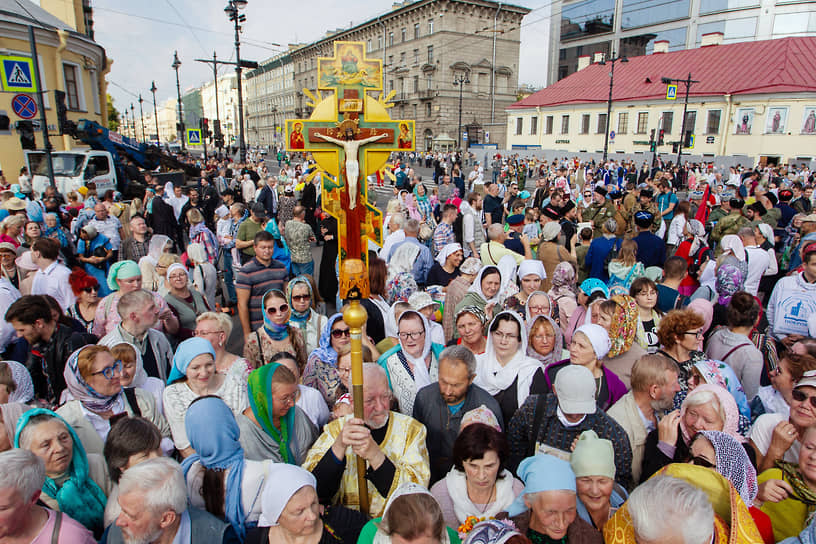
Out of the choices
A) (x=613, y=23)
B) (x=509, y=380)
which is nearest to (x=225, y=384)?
(x=509, y=380)

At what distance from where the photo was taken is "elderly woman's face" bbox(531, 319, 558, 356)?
3.99m

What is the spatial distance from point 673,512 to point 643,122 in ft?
144

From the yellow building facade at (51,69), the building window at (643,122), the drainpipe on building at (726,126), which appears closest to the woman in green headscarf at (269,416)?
the yellow building facade at (51,69)

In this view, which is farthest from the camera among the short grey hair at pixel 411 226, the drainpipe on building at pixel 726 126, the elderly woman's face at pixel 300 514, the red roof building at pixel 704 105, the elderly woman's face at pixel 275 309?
the drainpipe on building at pixel 726 126

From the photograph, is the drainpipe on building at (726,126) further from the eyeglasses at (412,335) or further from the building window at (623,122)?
the eyeglasses at (412,335)

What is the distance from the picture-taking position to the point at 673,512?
1937 mm

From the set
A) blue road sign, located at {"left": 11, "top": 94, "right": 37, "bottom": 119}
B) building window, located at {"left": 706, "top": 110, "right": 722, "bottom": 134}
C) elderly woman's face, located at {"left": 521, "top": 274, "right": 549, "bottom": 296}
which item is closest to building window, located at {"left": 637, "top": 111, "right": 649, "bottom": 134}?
building window, located at {"left": 706, "top": 110, "right": 722, "bottom": 134}

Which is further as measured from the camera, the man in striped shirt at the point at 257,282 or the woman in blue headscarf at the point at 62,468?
the man in striped shirt at the point at 257,282

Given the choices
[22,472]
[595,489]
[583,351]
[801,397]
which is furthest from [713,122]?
[22,472]

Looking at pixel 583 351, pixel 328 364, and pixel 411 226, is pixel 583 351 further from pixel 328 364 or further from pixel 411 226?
pixel 411 226

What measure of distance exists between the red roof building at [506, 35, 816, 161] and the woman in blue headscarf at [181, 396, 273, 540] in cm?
3942

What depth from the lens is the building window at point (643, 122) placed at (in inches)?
1544

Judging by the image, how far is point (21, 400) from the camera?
3332 mm

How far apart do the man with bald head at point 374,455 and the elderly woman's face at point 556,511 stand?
700 millimetres
